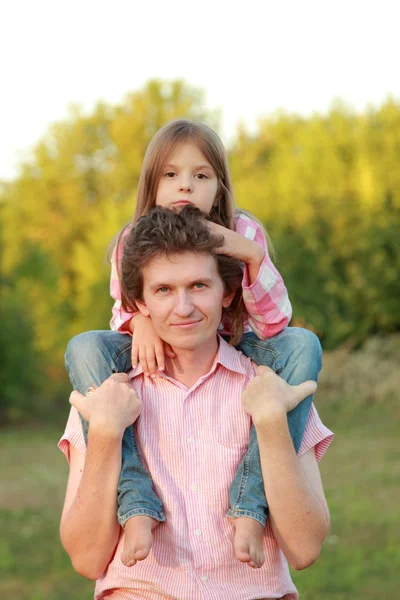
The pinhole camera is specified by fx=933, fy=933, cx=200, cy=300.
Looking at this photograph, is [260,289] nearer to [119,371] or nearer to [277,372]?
[277,372]

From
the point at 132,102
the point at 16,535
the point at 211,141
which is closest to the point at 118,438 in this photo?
the point at 211,141

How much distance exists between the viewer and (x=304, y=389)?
9.12ft

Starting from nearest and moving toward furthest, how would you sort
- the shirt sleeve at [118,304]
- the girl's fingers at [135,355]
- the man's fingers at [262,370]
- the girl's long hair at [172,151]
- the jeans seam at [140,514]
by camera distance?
the jeans seam at [140,514]
the man's fingers at [262,370]
the girl's fingers at [135,355]
the shirt sleeve at [118,304]
the girl's long hair at [172,151]

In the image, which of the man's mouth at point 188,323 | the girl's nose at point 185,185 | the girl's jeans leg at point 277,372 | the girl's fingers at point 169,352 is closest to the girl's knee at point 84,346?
the girl's fingers at point 169,352

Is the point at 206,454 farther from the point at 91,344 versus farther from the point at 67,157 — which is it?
the point at 67,157

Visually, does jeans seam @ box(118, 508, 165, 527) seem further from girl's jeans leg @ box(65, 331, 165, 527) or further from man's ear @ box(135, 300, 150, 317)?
man's ear @ box(135, 300, 150, 317)

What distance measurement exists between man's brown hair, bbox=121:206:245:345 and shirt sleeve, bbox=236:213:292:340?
0.37 ft

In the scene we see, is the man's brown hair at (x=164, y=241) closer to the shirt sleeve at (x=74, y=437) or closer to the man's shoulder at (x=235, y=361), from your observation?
the man's shoulder at (x=235, y=361)

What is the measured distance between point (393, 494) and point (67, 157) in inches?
701

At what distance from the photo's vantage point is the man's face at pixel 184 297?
269 cm

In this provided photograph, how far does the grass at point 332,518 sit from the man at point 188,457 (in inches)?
154

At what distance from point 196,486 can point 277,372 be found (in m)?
0.47

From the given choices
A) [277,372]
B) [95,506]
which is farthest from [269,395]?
[95,506]

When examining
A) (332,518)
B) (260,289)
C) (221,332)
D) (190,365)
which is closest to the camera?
(190,365)
